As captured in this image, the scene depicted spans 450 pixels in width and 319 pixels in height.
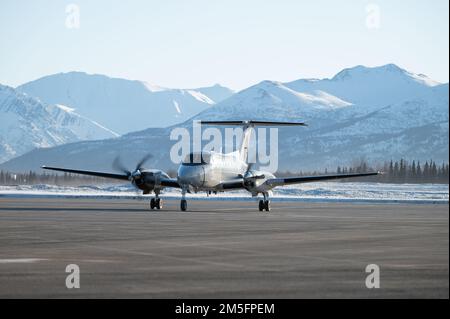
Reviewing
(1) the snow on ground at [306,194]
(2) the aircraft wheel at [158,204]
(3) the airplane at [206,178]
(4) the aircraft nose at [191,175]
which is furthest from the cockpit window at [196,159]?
(1) the snow on ground at [306,194]

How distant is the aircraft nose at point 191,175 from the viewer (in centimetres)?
5219

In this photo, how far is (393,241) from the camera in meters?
25.5

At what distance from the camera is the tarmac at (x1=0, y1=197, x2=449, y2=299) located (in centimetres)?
1447

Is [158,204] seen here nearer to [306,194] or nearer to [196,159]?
[196,159]

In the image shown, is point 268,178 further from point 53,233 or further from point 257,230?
point 53,233

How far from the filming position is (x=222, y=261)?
19.2m

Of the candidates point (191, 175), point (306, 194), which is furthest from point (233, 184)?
point (306, 194)

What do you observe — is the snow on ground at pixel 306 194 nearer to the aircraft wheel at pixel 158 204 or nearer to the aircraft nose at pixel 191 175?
the aircraft wheel at pixel 158 204

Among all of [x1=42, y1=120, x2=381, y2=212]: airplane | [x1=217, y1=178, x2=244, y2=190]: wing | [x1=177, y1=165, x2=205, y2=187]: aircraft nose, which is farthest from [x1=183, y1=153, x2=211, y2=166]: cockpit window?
[x1=217, y1=178, x2=244, y2=190]: wing

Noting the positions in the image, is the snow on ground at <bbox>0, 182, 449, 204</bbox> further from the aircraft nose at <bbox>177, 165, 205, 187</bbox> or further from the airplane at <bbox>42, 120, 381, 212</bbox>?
the aircraft nose at <bbox>177, 165, 205, 187</bbox>

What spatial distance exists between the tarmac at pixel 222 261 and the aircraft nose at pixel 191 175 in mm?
20004

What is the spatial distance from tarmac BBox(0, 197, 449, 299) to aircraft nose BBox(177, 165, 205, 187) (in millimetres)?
20004
